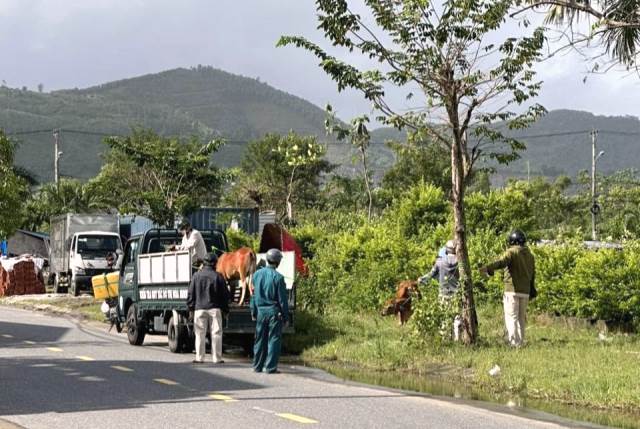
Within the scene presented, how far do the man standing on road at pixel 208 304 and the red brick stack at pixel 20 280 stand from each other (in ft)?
94.0

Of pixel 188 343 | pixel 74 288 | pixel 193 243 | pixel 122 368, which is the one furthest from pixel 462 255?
pixel 74 288

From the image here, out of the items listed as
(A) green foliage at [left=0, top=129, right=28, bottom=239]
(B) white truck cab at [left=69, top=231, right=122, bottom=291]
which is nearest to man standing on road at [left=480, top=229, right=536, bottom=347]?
(A) green foliage at [left=0, top=129, right=28, bottom=239]

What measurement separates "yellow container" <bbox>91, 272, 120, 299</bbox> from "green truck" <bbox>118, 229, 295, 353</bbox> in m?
1.62

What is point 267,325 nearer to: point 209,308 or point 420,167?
point 209,308

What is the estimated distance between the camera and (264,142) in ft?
263

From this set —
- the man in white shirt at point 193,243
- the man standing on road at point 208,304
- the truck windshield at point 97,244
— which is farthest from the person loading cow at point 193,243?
the truck windshield at point 97,244

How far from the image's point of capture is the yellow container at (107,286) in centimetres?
2339

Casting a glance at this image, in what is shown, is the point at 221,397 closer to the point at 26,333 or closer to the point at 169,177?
the point at 26,333

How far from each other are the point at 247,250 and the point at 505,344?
461 centimetres

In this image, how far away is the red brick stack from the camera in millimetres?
43500

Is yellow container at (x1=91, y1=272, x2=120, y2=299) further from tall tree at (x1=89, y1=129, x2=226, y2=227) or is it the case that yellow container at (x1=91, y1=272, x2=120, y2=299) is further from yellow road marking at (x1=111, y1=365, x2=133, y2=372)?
yellow road marking at (x1=111, y1=365, x2=133, y2=372)

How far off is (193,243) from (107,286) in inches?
236

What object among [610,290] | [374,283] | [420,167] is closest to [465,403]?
[610,290]

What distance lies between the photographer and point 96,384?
1367cm
